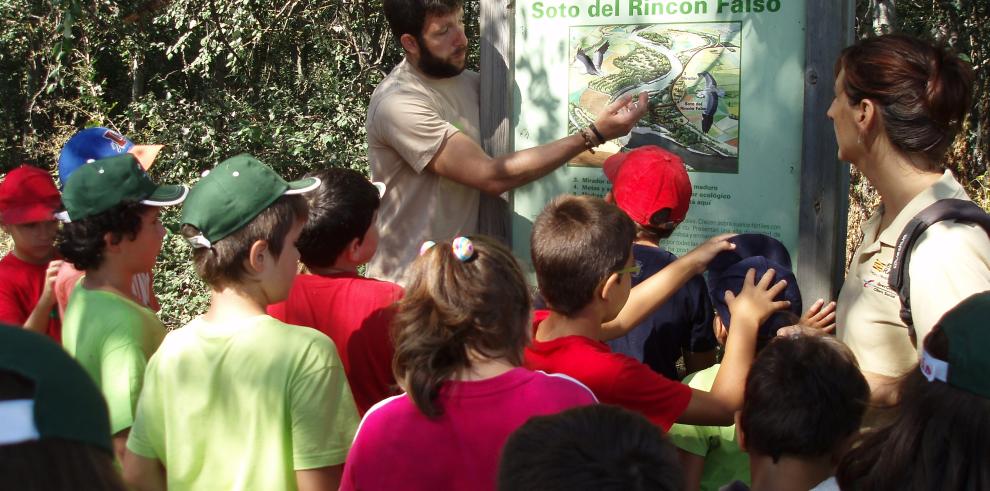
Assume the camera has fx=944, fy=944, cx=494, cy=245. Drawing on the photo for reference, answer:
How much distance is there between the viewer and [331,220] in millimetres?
3049

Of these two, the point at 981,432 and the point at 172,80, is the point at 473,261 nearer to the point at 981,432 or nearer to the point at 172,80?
the point at 981,432

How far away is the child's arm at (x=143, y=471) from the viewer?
2445 mm

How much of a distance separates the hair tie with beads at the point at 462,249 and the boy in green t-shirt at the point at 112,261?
1.08m

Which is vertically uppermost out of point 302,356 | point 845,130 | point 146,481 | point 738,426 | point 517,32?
point 517,32

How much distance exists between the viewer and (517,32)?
3971mm

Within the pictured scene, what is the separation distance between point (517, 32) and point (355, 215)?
1317mm

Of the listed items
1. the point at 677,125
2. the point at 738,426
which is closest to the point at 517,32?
the point at 677,125

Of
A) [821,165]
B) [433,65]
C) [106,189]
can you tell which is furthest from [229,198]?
[821,165]

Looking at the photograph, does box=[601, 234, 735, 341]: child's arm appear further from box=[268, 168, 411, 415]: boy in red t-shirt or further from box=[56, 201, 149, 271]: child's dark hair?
box=[56, 201, 149, 271]: child's dark hair

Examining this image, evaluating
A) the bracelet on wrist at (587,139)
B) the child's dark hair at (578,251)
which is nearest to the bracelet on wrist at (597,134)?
the bracelet on wrist at (587,139)

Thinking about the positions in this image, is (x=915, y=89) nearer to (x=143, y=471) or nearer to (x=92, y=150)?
(x=143, y=471)

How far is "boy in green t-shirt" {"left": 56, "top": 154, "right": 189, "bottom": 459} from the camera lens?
8.82ft

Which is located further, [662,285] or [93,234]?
[93,234]

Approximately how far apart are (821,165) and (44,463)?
286 cm
